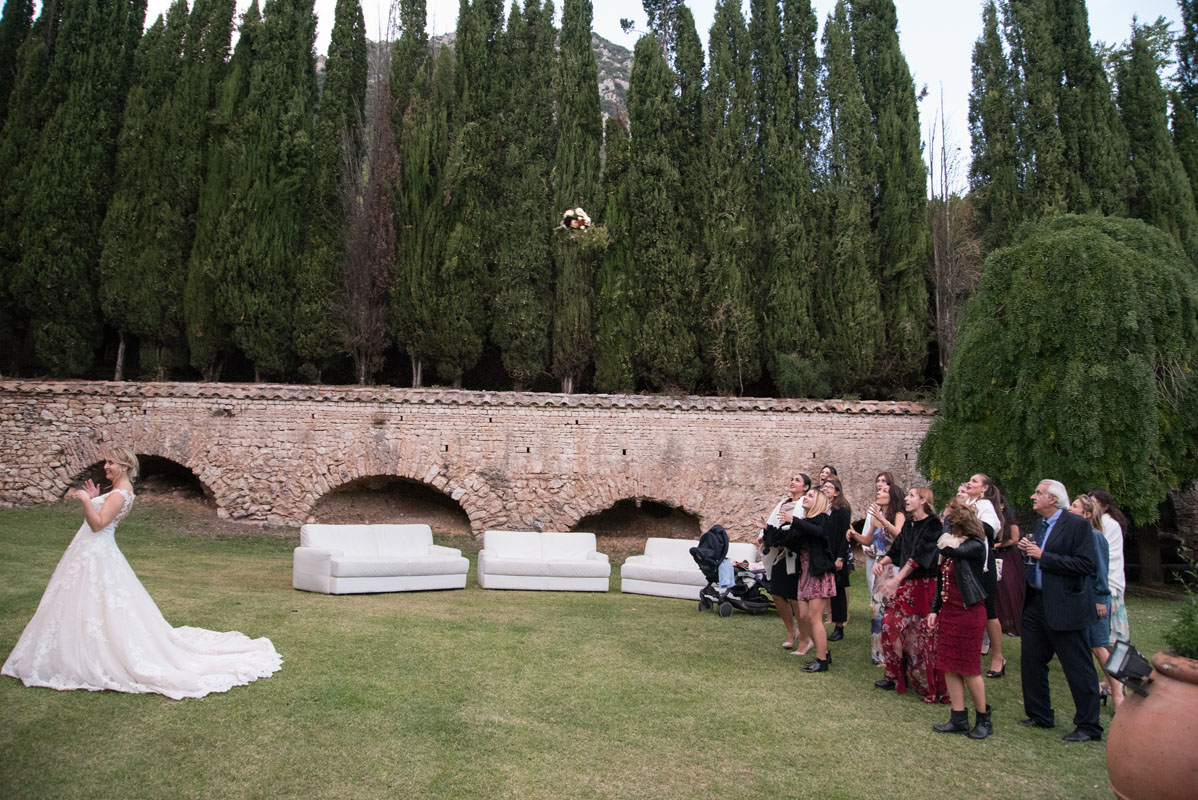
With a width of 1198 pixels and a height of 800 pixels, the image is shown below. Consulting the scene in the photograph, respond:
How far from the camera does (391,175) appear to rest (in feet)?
62.2

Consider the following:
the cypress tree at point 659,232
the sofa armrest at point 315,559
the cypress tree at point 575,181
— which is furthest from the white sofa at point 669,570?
the cypress tree at point 575,181

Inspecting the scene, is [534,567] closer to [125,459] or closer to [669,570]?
[669,570]

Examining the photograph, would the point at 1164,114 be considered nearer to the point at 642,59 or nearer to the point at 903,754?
the point at 642,59

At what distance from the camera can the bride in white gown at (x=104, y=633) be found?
514 cm

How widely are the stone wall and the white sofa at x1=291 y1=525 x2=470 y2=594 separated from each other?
5237 mm

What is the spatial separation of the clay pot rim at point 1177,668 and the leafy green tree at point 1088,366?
10311mm

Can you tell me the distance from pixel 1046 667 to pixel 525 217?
15.5 meters

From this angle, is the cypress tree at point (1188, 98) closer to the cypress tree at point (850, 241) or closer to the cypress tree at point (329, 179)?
the cypress tree at point (850, 241)

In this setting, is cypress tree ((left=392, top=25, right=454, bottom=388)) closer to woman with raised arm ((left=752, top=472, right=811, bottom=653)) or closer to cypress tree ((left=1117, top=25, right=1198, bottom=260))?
woman with raised arm ((left=752, top=472, right=811, bottom=653))

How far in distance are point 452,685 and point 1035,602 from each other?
13.9 ft

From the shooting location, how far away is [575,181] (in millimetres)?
19000

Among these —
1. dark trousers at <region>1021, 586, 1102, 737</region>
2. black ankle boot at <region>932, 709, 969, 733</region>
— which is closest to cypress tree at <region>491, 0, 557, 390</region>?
dark trousers at <region>1021, 586, 1102, 737</region>

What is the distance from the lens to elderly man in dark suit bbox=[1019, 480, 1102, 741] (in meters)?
5.15

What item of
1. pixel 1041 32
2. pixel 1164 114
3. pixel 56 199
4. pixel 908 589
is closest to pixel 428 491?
pixel 56 199
